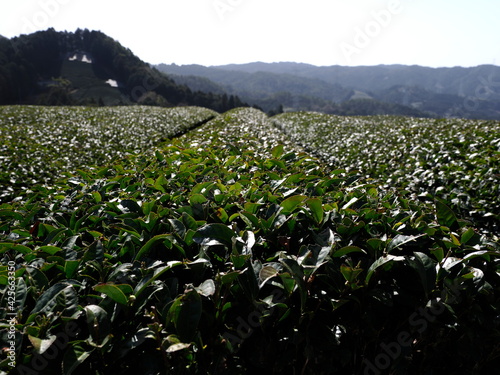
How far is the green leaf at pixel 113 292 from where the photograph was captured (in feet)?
4.15

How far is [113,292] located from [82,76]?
445ft

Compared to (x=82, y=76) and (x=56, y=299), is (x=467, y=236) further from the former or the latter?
(x=82, y=76)

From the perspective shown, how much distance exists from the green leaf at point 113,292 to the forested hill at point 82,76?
7344 centimetres

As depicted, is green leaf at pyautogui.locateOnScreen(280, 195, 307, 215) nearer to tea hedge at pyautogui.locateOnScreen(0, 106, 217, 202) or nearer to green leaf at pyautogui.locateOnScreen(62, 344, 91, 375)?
green leaf at pyautogui.locateOnScreen(62, 344, 91, 375)

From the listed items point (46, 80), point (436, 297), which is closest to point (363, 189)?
point (436, 297)

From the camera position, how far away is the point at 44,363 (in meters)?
1.14

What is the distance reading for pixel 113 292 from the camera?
129cm

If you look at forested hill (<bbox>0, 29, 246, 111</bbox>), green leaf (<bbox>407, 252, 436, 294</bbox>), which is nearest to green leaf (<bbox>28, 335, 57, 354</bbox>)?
green leaf (<bbox>407, 252, 436, 294</bbox>)

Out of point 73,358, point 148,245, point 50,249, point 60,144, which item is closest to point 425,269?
point 148,245

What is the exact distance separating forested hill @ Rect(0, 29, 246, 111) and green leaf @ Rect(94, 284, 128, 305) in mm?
73436

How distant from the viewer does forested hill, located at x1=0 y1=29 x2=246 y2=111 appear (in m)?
77.2

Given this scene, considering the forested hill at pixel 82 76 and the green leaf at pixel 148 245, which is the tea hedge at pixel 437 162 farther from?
the forested hill at pixel 82 76

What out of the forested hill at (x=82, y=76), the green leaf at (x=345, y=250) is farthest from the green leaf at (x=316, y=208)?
the forested hill at (x=82, y=76)

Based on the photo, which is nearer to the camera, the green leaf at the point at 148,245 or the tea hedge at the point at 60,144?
the green leaf at the point at 148,245
